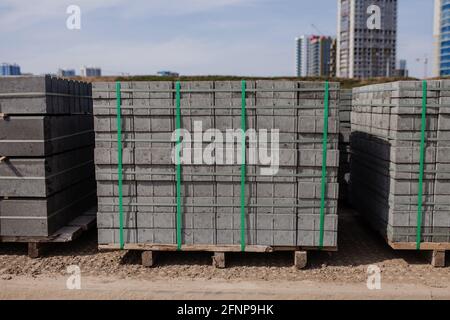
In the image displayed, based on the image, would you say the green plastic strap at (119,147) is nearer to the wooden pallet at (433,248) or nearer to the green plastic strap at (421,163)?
the wooden pallet at (433,248)

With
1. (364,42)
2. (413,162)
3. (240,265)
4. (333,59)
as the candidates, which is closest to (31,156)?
(240,265)

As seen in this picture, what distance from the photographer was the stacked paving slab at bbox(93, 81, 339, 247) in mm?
5938

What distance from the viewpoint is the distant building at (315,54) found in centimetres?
11156

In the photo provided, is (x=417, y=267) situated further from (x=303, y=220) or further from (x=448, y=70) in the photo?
(x=448, y=70)

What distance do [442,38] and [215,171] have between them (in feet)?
282

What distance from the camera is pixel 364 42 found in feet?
270

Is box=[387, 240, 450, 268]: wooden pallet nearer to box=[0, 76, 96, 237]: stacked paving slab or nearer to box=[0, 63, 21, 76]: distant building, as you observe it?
box=[0, 76, 96, 237]: stacked paving slab

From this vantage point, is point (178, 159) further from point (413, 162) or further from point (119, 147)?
point (413, 162)

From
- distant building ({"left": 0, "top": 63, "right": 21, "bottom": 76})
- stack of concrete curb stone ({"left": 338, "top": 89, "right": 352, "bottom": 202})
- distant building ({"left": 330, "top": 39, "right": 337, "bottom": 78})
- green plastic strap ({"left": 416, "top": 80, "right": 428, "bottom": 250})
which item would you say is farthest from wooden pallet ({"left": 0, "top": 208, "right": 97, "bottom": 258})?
distant building ({"left": 330, "top": 39, "right": 337, "bottom": 78})

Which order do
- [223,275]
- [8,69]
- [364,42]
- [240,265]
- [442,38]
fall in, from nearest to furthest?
[223,275]
[240,265]
[8,69]
[442,38]
[364,42]

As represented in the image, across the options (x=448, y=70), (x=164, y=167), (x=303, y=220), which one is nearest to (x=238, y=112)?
(x=164, y=167)

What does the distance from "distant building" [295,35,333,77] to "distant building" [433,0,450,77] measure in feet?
101

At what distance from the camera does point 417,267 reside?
6234 millimetres

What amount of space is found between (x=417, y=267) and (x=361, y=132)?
2887 mm
